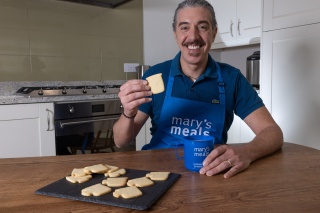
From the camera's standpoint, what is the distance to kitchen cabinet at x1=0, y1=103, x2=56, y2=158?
83.7 inches

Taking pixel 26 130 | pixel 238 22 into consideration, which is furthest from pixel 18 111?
pixel 238 22

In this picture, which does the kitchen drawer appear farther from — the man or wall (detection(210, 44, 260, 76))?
wall (detection(210, 44, 260, 76))

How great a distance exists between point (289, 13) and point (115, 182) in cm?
176

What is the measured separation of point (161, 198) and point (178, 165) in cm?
25

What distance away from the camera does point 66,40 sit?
2.88m

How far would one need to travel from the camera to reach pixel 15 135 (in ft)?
7.08

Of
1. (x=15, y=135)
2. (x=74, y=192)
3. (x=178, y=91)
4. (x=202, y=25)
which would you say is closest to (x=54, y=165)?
(x=74, y=192)

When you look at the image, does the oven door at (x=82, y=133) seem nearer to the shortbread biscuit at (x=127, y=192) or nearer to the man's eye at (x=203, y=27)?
the man's eye at (x=203, y=27)

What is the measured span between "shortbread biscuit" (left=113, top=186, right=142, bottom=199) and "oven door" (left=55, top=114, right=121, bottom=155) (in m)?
1.75

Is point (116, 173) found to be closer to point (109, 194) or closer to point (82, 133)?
point (109, 194)

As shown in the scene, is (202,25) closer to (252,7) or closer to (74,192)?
(74,192)

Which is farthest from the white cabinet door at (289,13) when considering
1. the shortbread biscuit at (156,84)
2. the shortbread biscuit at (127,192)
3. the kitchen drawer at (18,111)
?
Answer: the kitchen drawer at (18,111)

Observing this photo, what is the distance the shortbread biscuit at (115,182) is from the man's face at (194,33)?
0.78m

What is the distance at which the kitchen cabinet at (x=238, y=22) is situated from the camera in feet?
8.94
